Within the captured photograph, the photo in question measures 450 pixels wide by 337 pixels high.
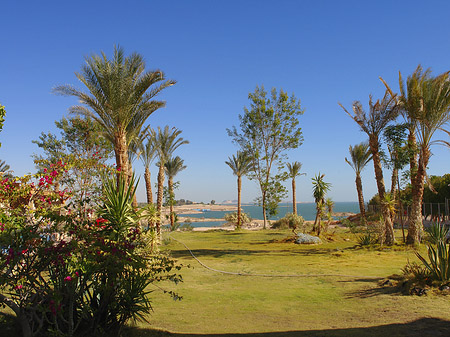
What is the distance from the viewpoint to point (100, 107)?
14312mm

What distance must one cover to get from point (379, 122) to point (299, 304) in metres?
13.1

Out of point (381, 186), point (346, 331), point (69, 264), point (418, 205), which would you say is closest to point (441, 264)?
point (346, 331)

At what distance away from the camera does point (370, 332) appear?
571cm

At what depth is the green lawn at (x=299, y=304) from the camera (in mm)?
6027

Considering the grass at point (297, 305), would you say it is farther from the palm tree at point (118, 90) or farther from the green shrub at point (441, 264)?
the palm tree at point (118, 90)

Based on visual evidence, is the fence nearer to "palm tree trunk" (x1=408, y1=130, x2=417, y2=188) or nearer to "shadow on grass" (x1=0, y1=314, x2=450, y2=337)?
"palm tree trunk" (x1=408, y1=130, x2=417, y2=188)

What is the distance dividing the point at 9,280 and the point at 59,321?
1.35m

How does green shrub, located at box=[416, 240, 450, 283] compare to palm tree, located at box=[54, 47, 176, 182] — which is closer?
green shrub, located at box=[416, 240, 450, 283]

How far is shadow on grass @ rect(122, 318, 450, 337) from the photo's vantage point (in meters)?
5.59

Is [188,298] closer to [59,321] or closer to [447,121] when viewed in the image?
[59,321]

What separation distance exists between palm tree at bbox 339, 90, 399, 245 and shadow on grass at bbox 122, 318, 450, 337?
12022 millimetres

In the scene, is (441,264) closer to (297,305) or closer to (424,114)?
(297,305)

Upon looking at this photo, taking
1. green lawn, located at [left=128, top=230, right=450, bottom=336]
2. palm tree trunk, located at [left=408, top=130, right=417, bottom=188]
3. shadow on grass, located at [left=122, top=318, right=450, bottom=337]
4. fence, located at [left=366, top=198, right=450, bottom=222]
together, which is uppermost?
palm tree trunk, located at [left=408, top=130, right=417, bottom=188]

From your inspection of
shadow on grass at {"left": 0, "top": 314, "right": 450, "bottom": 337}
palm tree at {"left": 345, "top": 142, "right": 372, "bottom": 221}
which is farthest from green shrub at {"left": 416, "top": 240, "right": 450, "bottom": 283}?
palm tree at {"left": 345, "top": 142, "right": 372, "bottom": 221}
